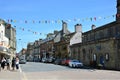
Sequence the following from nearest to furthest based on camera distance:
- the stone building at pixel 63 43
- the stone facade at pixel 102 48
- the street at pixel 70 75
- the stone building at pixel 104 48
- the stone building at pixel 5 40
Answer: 1. the street at pixel 70 75
2. the stone building at pixel 104 48
3. the stone facade at pixel 102 48
4. the stone building at pixel 5 40
5. the stone building at pixel 63 43

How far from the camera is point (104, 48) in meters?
55.1

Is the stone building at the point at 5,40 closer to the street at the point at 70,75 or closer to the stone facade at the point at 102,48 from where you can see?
the stone facade at the point at 102,48

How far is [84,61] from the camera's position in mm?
67750

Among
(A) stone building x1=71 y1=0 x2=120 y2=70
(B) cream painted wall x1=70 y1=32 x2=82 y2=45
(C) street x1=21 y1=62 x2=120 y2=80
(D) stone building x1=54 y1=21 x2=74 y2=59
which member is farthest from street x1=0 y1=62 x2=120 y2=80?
(D) stone building x1=54 y1=21 x2=74 y2=59

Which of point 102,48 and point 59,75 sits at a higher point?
point 102,48

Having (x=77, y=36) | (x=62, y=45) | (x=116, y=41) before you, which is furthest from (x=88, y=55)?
(x=62, y=45)

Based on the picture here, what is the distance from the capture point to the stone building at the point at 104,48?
2005 inches

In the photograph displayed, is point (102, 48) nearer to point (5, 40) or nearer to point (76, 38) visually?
point (5, 40)

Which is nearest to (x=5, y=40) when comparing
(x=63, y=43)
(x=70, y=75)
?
(x=63, y=43)

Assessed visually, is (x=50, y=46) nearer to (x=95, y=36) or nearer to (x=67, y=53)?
(x=67, y=53)

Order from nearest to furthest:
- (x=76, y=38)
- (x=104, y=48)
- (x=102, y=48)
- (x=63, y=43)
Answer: (x=104, y=48), (x=102, y=48), (x=76, y=38), (x=63, y=43)

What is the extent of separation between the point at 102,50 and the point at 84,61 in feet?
40.3

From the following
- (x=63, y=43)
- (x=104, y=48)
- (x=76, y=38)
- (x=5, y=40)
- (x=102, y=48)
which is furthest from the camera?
(x=63, y=43)

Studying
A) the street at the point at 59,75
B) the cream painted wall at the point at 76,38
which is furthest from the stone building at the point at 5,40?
the street at the point at 59,75
